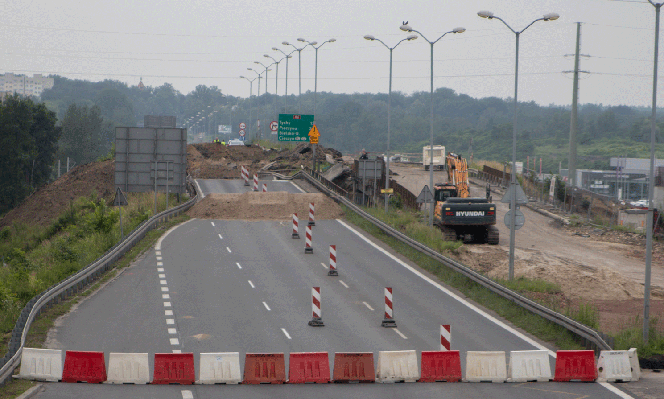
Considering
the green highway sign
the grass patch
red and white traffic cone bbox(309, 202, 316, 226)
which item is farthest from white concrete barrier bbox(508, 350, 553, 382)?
the green highway sign

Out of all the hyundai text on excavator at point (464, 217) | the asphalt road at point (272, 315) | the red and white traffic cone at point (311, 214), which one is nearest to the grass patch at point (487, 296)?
the asphalt road at point (272, 315)

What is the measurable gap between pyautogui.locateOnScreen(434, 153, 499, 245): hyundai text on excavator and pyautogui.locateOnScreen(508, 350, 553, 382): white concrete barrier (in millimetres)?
21873

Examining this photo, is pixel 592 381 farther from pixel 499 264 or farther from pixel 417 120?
pixel 417 120

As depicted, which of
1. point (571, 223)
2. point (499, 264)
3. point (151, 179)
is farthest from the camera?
point (571, 223)

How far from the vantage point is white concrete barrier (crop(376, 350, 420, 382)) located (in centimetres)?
1567

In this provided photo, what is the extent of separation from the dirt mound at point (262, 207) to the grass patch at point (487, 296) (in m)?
6.28

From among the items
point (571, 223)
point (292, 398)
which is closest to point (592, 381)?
point (292, 398)

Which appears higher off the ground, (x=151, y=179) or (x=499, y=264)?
(x=151, y=179)

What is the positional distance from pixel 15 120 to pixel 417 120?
11880cm

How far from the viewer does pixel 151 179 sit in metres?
40.3

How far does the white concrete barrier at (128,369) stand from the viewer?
15008mm

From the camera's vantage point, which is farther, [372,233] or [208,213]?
[208,213]

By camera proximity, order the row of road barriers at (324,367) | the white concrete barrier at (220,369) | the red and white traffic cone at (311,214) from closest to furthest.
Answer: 1. the row of road barriers at (324,367)
2. the white concrete barrier at (220,369)
3. the red and white traffic cone at (311,214)

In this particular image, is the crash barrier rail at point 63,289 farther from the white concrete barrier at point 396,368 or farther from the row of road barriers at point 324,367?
the white concrete barrier at point 396,368
